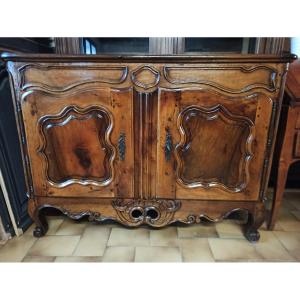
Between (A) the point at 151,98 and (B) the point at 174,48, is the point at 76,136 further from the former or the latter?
(B) the point at 174,48

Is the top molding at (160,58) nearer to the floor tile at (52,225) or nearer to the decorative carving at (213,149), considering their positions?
the decorative carving at (213,149)

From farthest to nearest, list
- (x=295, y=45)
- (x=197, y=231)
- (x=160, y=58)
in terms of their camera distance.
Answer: (x=295, y=45) < (x=197, y=231) < (x=160, y=58)

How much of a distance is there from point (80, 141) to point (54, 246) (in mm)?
539

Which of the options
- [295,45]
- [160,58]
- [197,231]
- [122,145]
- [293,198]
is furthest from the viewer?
[293,198]

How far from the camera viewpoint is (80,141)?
0.95 m

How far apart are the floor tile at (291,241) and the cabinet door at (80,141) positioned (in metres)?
0.81

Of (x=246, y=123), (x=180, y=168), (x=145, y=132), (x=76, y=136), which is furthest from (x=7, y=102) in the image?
(x=246, y=123)

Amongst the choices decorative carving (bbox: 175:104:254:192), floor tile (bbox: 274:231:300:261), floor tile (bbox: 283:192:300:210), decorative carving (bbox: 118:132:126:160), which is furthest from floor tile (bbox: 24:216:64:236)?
floor tile (bbox: 283:192:300:210)

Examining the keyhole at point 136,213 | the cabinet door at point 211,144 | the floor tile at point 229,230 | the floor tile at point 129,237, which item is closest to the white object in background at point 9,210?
the floor tile at point 129,237

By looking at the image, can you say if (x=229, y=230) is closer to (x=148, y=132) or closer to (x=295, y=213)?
(x=295, y=213)

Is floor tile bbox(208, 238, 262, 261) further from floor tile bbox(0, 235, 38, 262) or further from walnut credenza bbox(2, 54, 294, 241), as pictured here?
floor tile bbox(0, 235, 38, 262)

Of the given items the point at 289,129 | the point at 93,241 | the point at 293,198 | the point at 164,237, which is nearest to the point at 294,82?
the point at 289,129

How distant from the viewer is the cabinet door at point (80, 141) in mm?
895

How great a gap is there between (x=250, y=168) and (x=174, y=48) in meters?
0.83
